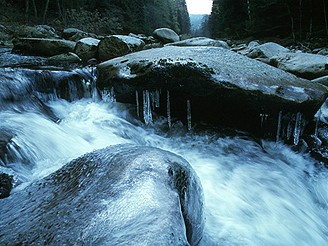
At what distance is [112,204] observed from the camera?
1337 millimetres

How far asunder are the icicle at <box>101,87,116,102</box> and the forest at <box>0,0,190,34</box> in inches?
804

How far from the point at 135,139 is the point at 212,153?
121cm

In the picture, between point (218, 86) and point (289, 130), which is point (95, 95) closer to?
point (218, 86)

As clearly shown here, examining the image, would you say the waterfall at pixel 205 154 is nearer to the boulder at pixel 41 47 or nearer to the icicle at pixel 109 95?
the icicle at pixel 109 95

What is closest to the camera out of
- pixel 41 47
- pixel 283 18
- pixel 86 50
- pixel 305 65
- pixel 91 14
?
pixel 305 65

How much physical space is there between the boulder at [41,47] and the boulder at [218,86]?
16.4 ft

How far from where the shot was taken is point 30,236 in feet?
4.04

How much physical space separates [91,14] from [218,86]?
2726 cm

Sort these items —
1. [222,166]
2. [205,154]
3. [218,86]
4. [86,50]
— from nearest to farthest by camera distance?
1. [222,166]
2. [218,86]
3. [205,154]
4. [86,50]

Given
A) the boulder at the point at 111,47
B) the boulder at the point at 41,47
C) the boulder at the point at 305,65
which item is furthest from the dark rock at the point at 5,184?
the boulder at the point at 41,47

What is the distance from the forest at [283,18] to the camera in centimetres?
2007

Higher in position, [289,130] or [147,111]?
[147,111]

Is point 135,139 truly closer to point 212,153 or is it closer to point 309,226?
→ point 212,153

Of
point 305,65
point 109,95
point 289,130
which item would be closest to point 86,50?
point 109,95
